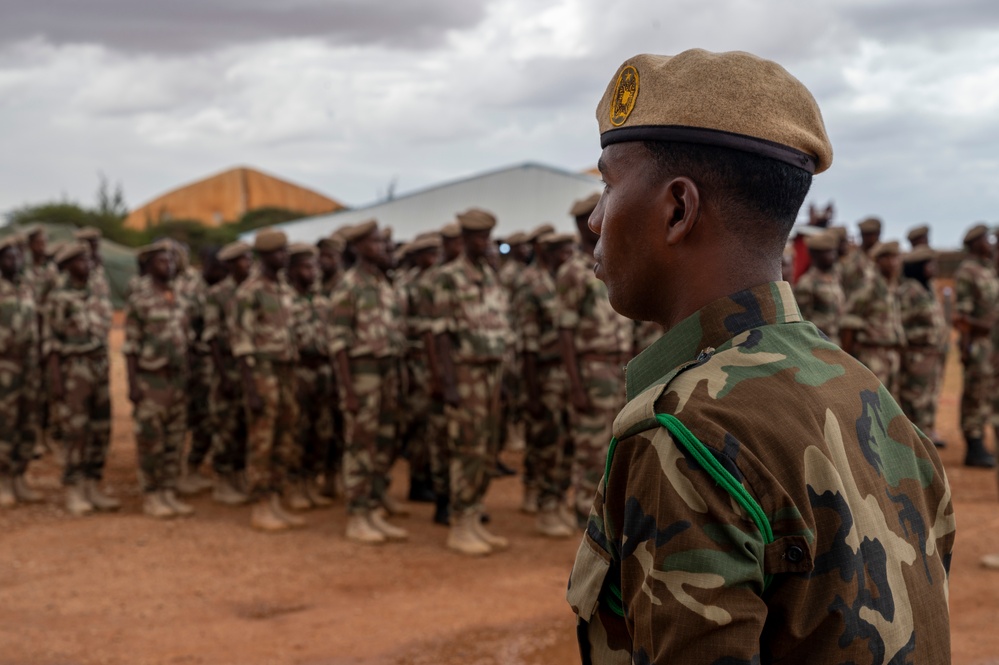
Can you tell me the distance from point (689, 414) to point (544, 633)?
4.18 meters

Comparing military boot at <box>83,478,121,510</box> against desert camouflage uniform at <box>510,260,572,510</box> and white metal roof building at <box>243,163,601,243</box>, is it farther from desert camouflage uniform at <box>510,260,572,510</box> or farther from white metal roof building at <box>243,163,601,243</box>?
white metal roof building at <box>243,163,601,243</box>

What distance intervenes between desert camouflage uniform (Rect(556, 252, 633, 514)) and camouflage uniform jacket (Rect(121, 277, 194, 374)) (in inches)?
121

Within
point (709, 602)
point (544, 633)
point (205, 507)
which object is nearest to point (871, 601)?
point (709, 602)

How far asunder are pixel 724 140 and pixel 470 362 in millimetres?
5233

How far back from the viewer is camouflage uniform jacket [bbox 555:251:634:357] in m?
6.48

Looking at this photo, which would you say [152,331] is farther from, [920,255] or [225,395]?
[920,255]

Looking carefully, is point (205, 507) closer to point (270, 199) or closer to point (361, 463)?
point (361, 463)

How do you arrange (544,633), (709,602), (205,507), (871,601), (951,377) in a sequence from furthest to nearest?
1. (951,377)
2. (205,507)
3. (544,633)
4. (871,601)
5. (709,602)

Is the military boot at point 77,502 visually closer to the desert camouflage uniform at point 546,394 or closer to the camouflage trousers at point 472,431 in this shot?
the camouflage trousers at point 472,431

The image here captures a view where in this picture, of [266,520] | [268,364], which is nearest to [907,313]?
[268,364]

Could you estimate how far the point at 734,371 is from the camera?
114 centimetres

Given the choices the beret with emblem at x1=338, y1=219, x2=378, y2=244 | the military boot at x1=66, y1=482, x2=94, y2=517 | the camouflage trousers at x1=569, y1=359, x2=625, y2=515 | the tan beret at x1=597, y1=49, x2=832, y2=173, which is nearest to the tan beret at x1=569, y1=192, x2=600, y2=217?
the camouflage trousers at x1=569, y1=359, x2=625, y2=515

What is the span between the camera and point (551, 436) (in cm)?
722

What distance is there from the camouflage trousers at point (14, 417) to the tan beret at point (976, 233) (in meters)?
8.87
